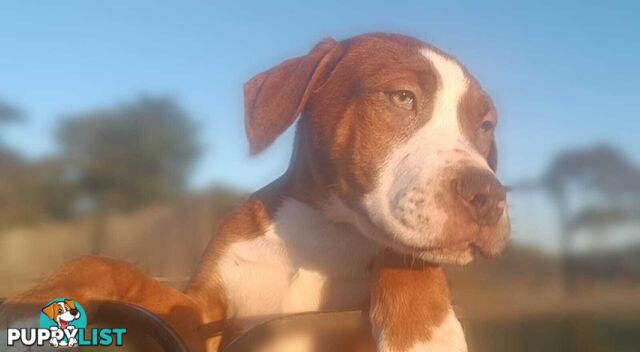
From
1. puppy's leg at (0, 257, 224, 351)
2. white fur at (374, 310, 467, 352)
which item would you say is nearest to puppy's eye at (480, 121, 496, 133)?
white fur at (374, 310, 467, 352)

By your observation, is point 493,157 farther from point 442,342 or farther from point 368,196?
point 442,342

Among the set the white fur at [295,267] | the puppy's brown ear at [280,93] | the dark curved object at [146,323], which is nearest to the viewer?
the dark curved object at [146,323]

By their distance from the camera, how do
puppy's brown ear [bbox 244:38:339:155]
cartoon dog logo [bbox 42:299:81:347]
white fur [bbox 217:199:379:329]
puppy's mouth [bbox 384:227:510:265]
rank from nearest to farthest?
cartoon dog logo [bbox 42:299:81:347], puppy's mouth [bbox 384:227:510:265], puppy's brown ear [bbox 244:38:339:155], white fur [bbox 217:199:379:329]

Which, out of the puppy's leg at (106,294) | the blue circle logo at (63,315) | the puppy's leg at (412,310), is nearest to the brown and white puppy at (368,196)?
the puppy's leg at (412,310)

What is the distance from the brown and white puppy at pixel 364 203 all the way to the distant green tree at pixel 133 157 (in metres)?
0.28

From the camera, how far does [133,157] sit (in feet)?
6.34

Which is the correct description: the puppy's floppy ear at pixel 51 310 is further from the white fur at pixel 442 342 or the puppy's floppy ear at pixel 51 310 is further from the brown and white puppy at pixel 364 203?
the white fur at pixel 442 342

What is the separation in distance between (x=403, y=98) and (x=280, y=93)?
1.34 ft

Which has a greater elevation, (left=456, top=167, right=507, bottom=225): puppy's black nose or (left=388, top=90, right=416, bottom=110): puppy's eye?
(left=388, top=90, right=416, bottom=110): puppy's eye

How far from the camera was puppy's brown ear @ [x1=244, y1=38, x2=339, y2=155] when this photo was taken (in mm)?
2244

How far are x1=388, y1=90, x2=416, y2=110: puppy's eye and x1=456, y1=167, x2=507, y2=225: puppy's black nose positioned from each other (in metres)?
0.50

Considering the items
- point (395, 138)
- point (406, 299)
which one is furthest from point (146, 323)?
point (395, 138)

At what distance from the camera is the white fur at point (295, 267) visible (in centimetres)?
243

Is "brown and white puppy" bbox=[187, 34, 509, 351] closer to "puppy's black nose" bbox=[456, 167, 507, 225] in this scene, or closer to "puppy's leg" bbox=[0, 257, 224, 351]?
"puppy's black nose" bbox=[456, 167, 507, 225]
